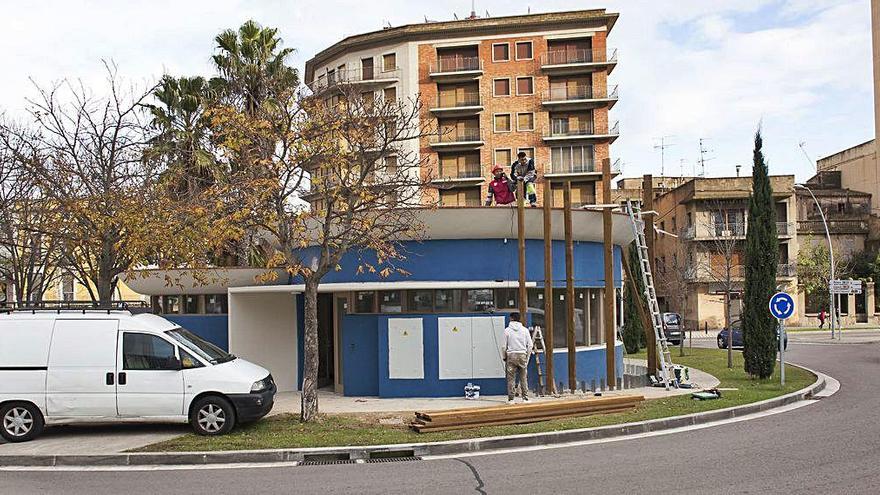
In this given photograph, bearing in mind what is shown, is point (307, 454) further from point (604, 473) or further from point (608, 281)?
point (608, 281)

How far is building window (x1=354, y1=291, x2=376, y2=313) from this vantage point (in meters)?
17.0

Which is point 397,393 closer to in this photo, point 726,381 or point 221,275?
point 221,275

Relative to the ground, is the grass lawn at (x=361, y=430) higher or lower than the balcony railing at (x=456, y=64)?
lower

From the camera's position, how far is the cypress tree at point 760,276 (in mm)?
18750

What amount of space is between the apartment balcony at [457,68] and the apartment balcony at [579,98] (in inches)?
210

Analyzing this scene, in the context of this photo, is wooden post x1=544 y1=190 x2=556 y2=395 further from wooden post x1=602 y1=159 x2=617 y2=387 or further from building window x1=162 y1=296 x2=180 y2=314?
building window x1=162 y1=296 x2=180 y2=314

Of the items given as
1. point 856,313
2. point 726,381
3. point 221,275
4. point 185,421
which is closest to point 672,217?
point 856,313

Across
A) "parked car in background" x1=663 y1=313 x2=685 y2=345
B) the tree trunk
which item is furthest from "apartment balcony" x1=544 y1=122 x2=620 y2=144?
the tree trunk

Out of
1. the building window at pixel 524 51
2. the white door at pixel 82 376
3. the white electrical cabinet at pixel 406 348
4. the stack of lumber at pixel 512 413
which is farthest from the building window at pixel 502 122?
the white door at pixel 82 376

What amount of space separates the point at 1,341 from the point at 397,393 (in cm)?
726

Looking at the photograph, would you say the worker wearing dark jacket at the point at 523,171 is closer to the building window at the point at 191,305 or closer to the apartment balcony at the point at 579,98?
the building window at the point at 191,305

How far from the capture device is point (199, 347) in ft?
43.4

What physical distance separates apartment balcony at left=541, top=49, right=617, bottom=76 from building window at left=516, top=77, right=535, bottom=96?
1.36 metres

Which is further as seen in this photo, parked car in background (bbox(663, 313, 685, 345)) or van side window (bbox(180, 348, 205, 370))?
parked car in background (bbox(663, 313, 685, 345))
